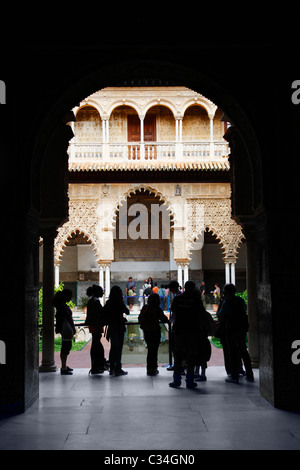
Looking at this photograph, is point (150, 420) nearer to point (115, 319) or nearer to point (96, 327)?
point (115, 319)

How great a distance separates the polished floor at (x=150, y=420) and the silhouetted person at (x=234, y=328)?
23 centimetres

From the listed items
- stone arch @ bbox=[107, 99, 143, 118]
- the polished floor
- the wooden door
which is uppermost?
stone arch @ bbox=[107, 99, 143, 118]

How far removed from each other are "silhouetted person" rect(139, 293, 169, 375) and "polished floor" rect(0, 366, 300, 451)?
2.26ft

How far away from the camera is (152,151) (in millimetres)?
18656

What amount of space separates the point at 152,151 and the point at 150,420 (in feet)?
50.8

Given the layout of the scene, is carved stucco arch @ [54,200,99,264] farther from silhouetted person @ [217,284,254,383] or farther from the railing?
silhouetted person @ [217,284,254,383]

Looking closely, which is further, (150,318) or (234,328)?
(150,318)

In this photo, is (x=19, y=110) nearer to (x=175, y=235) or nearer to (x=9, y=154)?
(x=9, y=154)

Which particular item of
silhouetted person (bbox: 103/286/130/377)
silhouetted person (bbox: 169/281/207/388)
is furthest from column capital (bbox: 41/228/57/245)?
silhouetted person (bbox: 169/281/207/388)

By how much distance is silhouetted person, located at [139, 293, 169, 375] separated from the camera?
620 centimetres

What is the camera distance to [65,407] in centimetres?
446
